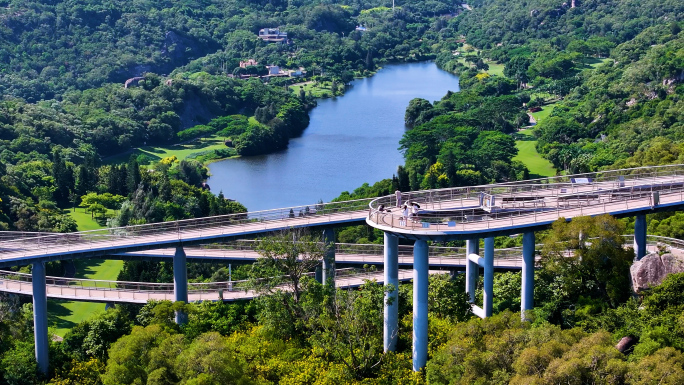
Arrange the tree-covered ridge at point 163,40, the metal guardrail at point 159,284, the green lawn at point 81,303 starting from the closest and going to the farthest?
the metal guardrail at point 159,284
the green lawn at point 81,303
the tree-covered ridge at point 163,40

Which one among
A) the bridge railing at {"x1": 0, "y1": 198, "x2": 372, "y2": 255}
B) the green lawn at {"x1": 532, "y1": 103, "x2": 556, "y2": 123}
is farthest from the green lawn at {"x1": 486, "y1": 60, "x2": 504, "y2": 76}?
the bridge railing at {"x1": 0, "y1": 198, "x2": 372, "y2": 255}

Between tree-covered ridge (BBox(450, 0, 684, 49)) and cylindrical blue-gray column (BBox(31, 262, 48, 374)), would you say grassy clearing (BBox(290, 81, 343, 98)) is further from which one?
cylindrical blue-gray column (BBox(31, 262, 48, 374))

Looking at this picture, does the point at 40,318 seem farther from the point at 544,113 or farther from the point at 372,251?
the point at 544,113

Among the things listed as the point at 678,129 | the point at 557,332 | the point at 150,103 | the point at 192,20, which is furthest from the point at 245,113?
the point at 557,332

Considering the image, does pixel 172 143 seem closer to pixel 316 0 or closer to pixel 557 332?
pixel 557 332

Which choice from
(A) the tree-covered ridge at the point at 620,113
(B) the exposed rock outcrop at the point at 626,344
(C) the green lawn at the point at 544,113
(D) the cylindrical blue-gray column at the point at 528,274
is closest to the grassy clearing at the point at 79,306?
(D) the cylindrical blue-gray column at the point at 528,274

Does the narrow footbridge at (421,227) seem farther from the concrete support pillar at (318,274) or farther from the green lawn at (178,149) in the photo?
the green lawn at (178,149)

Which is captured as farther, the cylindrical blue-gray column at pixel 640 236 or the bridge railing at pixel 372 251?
the bridge railing at pixel 372 251
